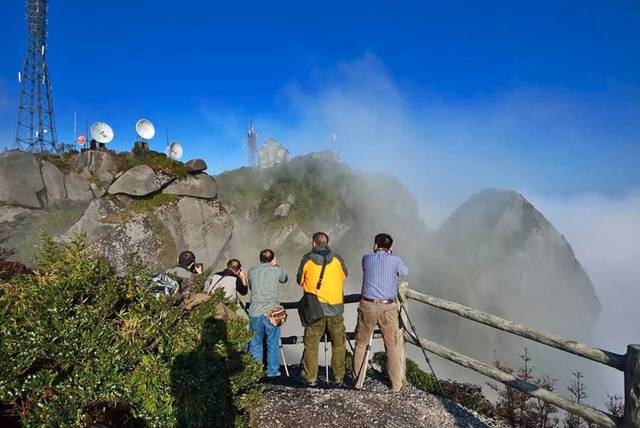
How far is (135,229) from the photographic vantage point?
29.9m

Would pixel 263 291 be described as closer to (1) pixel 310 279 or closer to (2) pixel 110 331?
(1) pixel 310 279

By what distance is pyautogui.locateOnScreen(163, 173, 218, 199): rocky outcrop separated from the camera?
3331cm

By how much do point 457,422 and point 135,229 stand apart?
28907 millimetres

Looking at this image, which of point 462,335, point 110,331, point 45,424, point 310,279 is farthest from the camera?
point 462,335

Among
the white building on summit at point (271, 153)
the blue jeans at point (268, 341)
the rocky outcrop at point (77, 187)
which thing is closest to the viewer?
the blue jeans at point (268, 341)

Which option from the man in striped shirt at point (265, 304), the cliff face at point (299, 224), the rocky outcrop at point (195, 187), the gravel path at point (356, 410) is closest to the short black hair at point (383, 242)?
the man in striped shirt at point (265, 304)

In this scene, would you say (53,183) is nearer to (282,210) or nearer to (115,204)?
(115,204)

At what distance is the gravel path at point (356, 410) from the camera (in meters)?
5.59

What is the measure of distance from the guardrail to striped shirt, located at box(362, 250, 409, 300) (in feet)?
1.96

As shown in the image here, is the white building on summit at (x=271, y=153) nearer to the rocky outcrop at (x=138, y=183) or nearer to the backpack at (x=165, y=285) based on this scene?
the rocky outcrop at (x=138, y=183)

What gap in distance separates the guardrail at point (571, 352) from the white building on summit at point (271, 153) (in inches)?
2472

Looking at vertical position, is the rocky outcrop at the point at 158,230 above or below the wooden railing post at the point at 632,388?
above

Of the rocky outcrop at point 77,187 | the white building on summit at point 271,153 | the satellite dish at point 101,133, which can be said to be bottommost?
the rocky outcrop at point 77,187

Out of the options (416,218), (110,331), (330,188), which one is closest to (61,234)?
(110,331)
